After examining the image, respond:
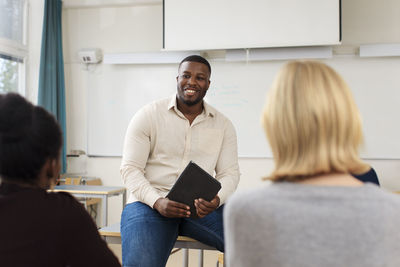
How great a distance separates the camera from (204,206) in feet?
6.97

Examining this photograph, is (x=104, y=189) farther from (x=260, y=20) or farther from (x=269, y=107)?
(x=269, y=107)

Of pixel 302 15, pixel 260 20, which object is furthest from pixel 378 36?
pixel 260 20

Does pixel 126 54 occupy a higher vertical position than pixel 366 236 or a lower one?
higher

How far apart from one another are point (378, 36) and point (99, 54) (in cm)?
308

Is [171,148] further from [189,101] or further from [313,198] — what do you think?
[313,198]

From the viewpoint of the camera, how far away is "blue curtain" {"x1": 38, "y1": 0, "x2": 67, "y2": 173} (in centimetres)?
516

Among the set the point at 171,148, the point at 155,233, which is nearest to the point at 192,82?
the point at 171,148

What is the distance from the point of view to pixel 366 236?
94cm

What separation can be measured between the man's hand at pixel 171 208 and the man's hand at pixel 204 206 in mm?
54

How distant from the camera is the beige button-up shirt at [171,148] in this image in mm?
2320

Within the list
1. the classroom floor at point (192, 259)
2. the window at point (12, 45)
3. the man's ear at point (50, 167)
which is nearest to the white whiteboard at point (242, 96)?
the window at point (12, 45)

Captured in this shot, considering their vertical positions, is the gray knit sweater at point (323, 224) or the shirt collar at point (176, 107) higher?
the shirt collar at point (176, 107)

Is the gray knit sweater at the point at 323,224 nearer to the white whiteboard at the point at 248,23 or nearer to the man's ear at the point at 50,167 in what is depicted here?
the man's ear at the point at 50,167

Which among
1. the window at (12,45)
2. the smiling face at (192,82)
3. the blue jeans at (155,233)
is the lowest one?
the blue jeans at (155,233)
